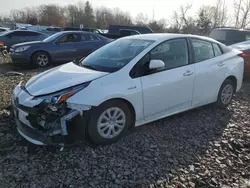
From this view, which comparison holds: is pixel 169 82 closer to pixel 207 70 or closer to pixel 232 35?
pixel 207 70

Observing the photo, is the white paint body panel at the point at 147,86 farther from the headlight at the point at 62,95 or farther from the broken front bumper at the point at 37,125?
the broken front bumper at the point at 37,125

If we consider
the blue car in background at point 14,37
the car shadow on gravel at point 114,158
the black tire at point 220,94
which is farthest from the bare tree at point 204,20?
the car shadow on gravel at point 114,158

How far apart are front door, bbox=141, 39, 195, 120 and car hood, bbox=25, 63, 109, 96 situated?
0.76 meters

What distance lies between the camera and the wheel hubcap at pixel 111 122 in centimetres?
332

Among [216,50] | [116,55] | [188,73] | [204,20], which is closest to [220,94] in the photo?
[216,50]

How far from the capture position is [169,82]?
3830 mm

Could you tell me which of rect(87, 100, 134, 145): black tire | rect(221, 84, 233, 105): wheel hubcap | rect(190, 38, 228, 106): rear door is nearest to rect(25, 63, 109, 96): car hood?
rect(87, 100, 134, 145): black tire

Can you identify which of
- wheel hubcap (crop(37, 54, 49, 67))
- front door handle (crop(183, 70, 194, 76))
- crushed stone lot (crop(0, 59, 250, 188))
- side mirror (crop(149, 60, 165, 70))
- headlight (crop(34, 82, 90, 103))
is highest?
side mirror (crop(149, 60, 165, 70))

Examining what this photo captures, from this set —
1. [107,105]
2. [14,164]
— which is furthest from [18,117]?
[107,105]

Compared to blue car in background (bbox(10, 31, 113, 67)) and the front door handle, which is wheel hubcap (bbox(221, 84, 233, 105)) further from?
blue car in background (bbox(10, 31, 113, 67))

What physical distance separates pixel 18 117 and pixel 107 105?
4.01ft

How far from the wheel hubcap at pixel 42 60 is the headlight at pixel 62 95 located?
6.58 m

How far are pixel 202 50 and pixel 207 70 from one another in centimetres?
39

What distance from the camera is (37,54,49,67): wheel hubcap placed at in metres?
9.29
